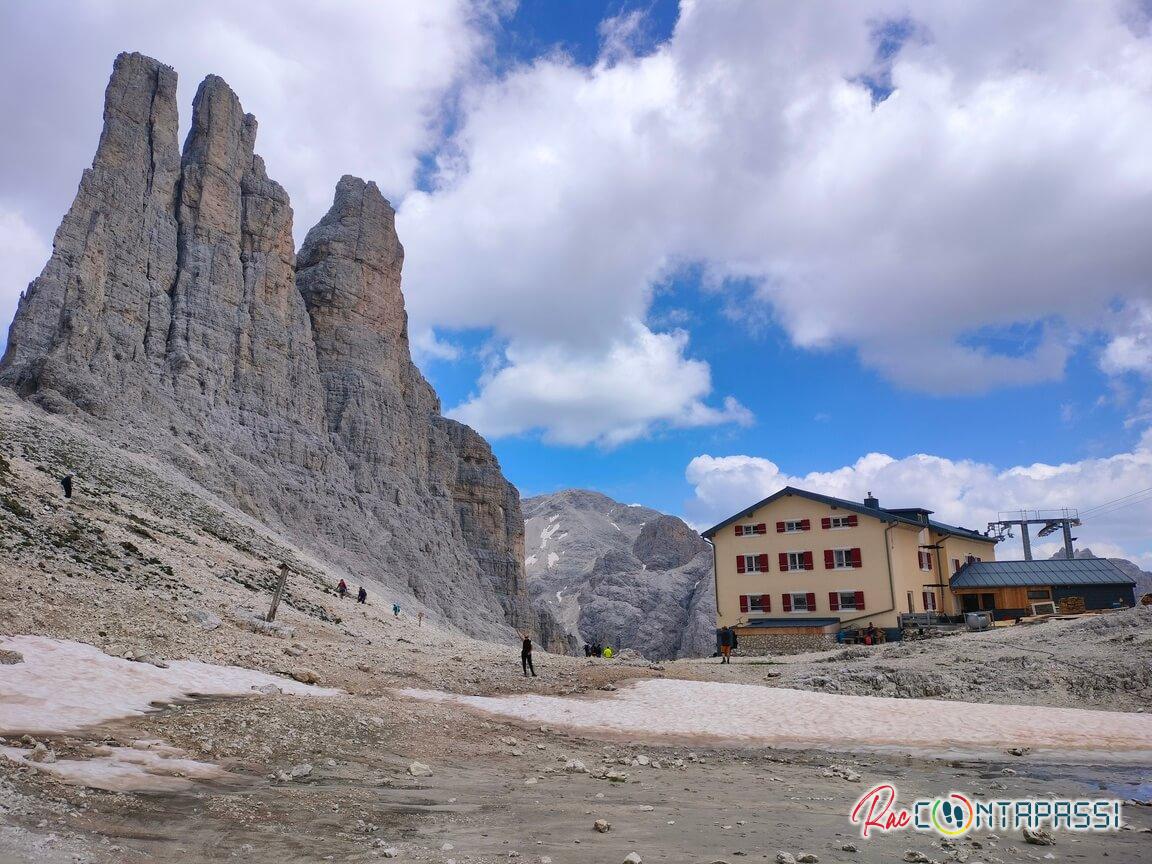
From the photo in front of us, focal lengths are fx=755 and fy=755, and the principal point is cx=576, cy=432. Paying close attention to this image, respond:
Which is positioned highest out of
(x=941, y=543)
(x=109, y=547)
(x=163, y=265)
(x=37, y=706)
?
(x=163, y=265)

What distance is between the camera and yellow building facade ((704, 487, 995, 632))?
47000 mm

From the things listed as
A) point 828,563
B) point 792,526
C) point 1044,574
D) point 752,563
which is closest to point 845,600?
point 828,563

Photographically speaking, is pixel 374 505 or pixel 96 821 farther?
pixel 374 505

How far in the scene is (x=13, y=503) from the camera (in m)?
28.3

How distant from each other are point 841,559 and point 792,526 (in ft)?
12.9

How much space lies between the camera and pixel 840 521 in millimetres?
49281

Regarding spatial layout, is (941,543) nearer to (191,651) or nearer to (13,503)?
(191,651)

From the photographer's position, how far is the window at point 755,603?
50781 mm

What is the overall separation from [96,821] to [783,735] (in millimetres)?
16924

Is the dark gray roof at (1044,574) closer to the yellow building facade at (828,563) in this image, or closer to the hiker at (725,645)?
the yellow building facade at (828,563)

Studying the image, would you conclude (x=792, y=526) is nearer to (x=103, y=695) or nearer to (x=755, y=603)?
(x=755, y=603)

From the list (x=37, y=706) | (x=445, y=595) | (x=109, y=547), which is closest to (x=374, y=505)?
(x=445, y=595)

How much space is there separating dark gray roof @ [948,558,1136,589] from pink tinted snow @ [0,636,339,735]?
46.3 metres

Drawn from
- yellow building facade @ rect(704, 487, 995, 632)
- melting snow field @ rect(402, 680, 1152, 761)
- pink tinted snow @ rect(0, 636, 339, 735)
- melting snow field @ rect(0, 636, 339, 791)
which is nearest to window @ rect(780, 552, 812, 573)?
yellow building facade @ rect(704, 487, 995, 632)
